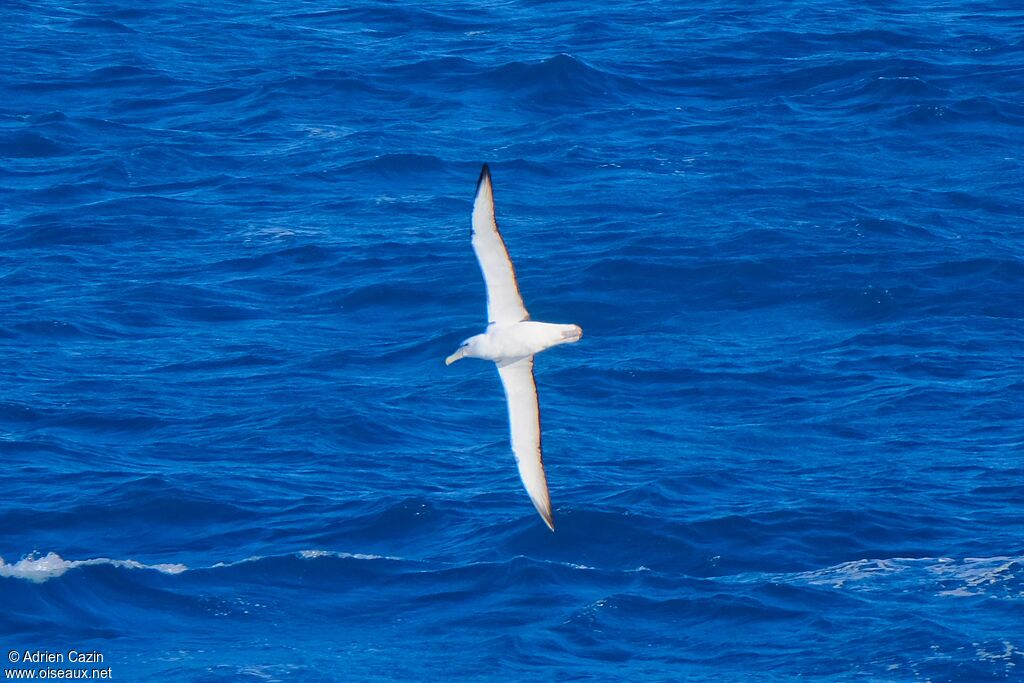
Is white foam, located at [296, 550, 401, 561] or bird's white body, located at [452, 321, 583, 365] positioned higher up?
bird's white body, located at [452, 321, 583, 365]

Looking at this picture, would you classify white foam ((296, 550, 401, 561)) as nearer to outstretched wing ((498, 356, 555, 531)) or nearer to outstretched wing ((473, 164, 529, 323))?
outstretched wing ((498, 356, 555, 531))

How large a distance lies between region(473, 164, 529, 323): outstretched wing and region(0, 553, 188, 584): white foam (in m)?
9.44

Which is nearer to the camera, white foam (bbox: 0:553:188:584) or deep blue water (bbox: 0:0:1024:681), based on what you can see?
deep blue water (bbox: 0:0:1024:681)

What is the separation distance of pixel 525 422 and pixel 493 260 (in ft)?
A: 9.30

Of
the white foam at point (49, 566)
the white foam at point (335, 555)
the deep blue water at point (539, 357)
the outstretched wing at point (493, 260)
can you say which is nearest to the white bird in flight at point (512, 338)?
the outstretched wing at point (493, 260)

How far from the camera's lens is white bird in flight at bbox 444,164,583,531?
77.0 ft

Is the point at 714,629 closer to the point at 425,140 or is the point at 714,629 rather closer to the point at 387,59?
the point at 425,140

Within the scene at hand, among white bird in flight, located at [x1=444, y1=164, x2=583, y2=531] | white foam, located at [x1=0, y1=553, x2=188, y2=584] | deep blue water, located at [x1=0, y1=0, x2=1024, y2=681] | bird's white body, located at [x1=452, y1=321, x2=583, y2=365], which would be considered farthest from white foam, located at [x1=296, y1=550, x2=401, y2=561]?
bird's white body, located at [x1=452, y1=321, x2=583, y2=365]

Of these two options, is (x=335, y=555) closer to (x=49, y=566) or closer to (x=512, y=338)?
(x=49, y=566)

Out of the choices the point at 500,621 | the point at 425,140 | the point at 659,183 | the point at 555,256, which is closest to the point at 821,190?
the point at 659,183

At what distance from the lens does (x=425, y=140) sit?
1800 inches

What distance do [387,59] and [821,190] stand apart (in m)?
13.7

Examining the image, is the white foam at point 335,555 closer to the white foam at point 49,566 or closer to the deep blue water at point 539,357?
the deep blue water at point 539,357

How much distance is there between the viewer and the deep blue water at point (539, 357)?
30.0m
